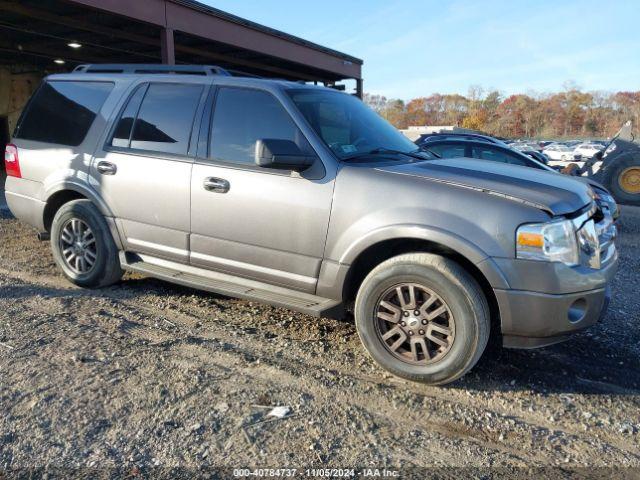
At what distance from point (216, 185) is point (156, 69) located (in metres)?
1.70

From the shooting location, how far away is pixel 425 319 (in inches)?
131

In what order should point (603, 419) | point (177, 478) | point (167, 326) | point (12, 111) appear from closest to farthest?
point (177, 478), point (603, 419), point (167, 326), point (12, 111)

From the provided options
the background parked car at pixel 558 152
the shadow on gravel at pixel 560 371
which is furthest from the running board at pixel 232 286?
the background parked car at pixel 558 152

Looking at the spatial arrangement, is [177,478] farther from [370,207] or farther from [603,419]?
[603,419]

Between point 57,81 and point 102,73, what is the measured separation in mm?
529

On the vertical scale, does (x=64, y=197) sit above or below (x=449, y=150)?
below

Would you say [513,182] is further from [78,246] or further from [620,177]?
[620,177]

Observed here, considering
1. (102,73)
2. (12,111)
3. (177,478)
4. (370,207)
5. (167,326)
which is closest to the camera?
(177,478)

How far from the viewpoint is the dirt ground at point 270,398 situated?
2.61m

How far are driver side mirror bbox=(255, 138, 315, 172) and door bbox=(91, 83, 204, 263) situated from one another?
0.92 meters

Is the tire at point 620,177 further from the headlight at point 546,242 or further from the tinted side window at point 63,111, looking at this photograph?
the tinted side window at point 63,111

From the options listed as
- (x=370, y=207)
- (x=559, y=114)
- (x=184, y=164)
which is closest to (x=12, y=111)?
(x=184, y=164)

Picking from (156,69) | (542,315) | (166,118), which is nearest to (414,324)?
(542,315)

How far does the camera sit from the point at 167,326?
4.16 m
